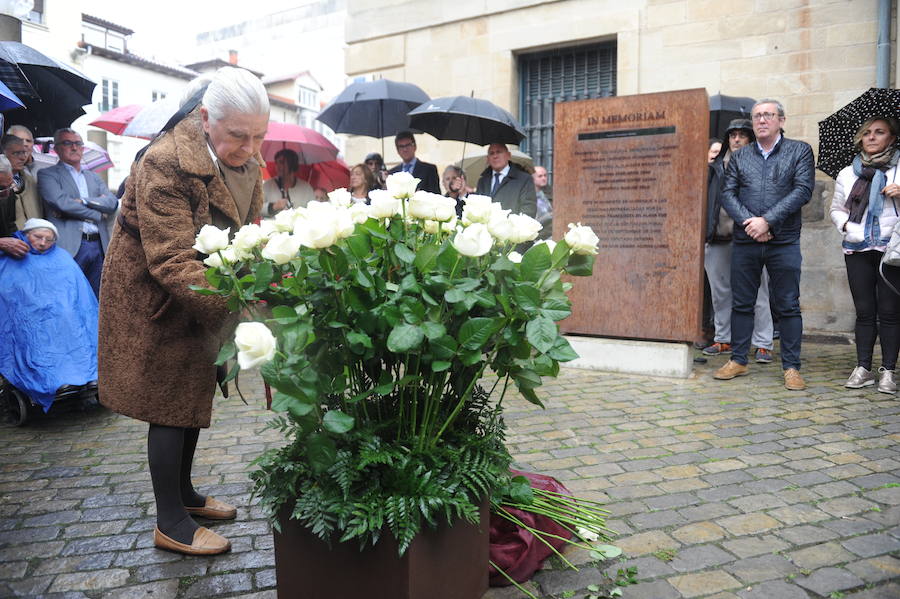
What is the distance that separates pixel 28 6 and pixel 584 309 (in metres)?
5.19

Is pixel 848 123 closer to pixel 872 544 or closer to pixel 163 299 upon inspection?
pixel 872 544

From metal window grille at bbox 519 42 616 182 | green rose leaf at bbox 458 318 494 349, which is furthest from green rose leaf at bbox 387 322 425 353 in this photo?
metal window grille at bbox 519 42 616 182

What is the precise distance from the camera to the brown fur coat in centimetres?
248

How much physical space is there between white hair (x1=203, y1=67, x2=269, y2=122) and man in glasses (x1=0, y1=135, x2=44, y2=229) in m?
3.84

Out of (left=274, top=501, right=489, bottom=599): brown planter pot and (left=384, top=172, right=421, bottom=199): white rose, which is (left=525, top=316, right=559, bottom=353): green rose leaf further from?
(left=274, top=501, right=489, bottom=599): brown planter pot

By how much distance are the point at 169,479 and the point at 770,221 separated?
466 cm

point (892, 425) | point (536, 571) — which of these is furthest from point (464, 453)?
point (892, 425)

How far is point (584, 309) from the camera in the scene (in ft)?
20.6

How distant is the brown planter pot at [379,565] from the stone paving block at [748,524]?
1.31m

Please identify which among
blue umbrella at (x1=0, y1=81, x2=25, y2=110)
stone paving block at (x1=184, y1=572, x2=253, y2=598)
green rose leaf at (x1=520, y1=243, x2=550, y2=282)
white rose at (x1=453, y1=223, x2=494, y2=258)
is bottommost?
stone paving block at (x1=184, y1=572, x2=253, y2=598)

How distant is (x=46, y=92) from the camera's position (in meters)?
6.35

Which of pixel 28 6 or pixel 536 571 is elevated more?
pixel 28 6

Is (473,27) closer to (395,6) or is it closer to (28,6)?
(395,6)

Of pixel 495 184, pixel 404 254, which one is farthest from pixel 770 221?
pixel 404 254
